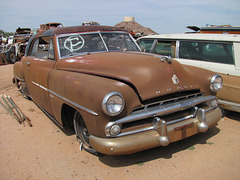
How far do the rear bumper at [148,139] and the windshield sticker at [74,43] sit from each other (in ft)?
A: 5.42

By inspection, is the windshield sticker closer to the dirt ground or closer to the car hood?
the car hood

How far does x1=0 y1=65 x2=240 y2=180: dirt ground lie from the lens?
238 cm

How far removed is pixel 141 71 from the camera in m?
2.64

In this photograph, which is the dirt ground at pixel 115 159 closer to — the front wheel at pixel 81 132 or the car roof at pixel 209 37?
the front wheel at pixel 81 132

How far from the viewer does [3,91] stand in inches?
247

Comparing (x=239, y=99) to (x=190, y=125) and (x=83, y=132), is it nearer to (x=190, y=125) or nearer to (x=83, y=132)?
(x=190, y=125)

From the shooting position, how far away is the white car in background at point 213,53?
373 centimetres

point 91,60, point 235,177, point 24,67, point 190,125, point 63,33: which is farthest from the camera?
point 24,67

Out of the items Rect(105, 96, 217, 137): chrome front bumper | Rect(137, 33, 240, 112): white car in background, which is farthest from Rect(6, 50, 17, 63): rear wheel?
Rect(105, 96, 217, 137): chrome front bumper

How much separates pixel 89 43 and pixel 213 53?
8.70ft

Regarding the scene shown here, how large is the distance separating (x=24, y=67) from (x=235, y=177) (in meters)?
4.31

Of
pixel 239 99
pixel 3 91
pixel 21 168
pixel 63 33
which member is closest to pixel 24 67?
pixel 63 33

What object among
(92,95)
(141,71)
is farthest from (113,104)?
(141,71)

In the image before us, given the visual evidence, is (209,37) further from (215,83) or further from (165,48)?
(215,83)
